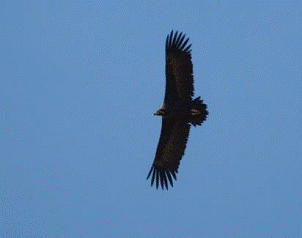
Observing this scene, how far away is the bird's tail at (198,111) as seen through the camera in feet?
67.6

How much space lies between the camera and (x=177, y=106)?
21.0 metres

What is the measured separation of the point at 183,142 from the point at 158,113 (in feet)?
4.26

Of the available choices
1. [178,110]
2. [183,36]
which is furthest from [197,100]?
[183,36]

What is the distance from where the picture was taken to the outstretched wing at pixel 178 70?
67.8ft

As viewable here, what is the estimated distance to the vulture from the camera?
20703 millimetres

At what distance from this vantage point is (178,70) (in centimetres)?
2072

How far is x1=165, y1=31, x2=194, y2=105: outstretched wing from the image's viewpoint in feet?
67.8

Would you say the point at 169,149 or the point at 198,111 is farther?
the point at 169,149

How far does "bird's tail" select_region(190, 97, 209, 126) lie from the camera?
20609 mm

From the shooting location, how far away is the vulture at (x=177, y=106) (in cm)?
2070

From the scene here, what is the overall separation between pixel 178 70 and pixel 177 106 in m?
1.13

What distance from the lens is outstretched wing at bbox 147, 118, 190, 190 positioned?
2177cm

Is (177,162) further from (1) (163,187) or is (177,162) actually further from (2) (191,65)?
(2) (191,65)

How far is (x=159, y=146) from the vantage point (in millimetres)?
22094
